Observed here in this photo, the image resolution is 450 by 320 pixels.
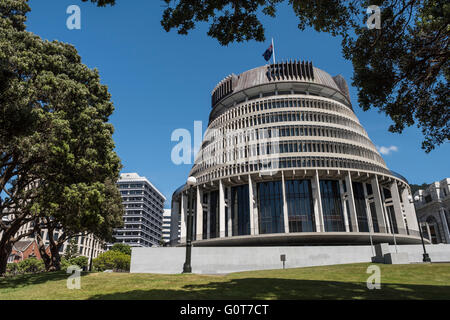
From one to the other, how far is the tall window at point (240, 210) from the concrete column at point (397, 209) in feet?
78.3

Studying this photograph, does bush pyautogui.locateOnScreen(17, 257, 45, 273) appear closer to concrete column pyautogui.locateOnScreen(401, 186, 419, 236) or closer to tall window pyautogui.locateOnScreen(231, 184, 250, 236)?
tall window pyautogui.locateOnScreen(231, 184, 250, 236)

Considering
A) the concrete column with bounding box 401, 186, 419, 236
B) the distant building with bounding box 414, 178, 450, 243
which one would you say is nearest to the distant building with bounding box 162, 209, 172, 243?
the distant building with bounding box 414, 178, 450, 243

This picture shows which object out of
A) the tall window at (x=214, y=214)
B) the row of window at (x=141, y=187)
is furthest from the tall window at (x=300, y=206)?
the row of window at (x=141, y=187)

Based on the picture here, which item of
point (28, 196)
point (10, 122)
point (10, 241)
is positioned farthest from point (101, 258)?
point (10, 122)

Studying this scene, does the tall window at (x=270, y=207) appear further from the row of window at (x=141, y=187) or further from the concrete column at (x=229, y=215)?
the row of window at (x=141, y=187)

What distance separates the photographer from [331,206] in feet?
145

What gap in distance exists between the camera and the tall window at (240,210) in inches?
1759

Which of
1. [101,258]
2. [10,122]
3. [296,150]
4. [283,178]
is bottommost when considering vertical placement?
[101,258]

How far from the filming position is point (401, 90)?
12.3 m

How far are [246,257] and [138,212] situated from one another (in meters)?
118

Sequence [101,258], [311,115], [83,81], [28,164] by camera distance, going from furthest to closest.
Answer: [101,258]
[311,115]
[83,81]
[28,164]

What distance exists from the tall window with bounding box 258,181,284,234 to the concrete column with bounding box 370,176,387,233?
15.3 metres

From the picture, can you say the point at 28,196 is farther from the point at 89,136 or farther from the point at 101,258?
the point at 101,258

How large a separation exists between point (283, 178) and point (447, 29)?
3479 cm
